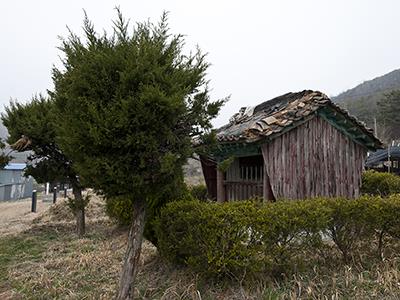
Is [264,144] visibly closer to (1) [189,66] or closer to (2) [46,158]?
(1) [189,66]

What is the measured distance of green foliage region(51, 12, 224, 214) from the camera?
4.30 metres

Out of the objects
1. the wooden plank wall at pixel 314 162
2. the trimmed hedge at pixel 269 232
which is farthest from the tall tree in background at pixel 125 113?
the wooden plank wall at pixel 314 162

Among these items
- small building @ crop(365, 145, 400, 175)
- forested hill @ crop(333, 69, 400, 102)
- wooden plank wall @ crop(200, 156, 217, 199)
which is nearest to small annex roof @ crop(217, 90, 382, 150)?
wooden plank wall @ crop(200, 156, 217, 199)

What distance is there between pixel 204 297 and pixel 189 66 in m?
3.11

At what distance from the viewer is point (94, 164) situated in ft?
14.3

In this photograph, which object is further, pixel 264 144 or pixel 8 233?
pixel 8 233

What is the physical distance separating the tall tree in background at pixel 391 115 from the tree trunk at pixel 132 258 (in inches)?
1683

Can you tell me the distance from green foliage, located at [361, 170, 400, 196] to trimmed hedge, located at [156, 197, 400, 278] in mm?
5222

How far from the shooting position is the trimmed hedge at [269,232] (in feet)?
16.0

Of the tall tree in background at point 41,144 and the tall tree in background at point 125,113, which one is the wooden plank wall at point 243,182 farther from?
the tall tree in background at point 125,113

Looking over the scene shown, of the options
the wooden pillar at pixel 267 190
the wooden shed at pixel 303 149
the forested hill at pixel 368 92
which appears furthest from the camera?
the forested hill at pixel 368 92

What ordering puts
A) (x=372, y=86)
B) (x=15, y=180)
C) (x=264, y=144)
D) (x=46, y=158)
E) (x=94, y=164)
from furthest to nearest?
(x=372, y=86) → (x=15, y=180) → (x=46, y=158) → (x=264, y=144) → (x=94, y=164)

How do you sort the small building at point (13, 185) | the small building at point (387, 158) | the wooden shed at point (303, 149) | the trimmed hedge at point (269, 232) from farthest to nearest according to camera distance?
1. the small building at point (13, 185)
2. the small building at point (387, 158)
3. the wooden shed at point (303, 149)
4. the trimmed hedge at point (269, 232)

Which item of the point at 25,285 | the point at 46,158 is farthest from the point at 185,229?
the point at 46,158
